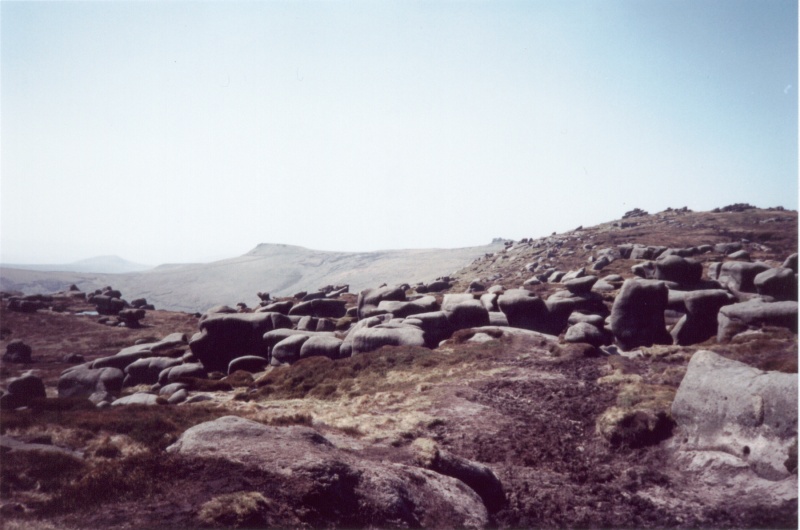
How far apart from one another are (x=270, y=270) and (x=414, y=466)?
17787 cm

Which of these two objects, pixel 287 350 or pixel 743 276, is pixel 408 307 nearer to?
pixel 287 350

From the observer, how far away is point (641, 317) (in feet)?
78.6

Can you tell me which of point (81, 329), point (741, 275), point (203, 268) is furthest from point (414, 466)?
point (203, 268)

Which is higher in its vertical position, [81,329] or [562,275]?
[562,275]

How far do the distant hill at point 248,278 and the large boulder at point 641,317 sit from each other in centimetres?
10387

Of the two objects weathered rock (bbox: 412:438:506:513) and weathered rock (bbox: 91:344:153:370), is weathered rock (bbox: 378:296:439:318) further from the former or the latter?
weathered rock (bbox: 412:438:506:513)

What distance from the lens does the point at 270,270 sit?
178m

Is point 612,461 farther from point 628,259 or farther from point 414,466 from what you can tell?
point 628,259

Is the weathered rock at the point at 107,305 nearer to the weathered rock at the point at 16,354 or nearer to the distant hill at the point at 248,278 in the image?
the weathered rock at the point at 16,354

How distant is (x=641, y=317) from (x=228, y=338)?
2815 cm

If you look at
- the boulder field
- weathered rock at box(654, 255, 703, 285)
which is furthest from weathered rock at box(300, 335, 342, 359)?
weathered rock at box(654, 255, 703, 285)

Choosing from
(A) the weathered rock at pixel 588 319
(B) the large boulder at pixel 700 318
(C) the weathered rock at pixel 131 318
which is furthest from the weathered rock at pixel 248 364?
(C) the weathered rock at pixel 131 318

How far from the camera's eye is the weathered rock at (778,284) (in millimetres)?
22547

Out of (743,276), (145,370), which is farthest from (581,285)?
(145,370)
